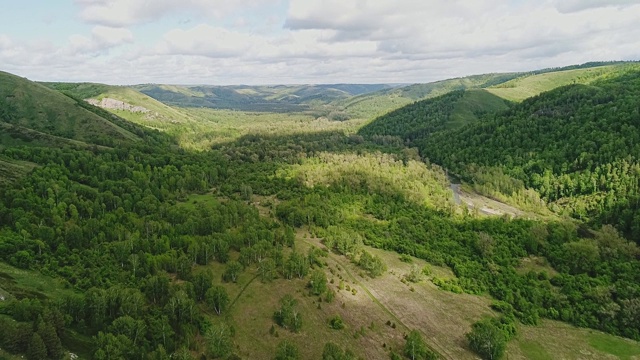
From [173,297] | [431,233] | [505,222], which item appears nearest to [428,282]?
[431,233]

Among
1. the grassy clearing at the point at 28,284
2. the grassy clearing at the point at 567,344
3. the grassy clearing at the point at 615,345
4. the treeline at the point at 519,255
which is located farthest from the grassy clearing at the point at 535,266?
the grassy clearing at the point at 28,284

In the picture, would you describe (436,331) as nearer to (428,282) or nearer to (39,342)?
(428,282)

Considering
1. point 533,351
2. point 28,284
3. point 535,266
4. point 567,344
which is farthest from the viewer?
point 535,266

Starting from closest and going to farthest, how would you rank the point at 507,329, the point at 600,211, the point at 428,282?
the point at 507,329, the point at 428,282, the point at 600,211

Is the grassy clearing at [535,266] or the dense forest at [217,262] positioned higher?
the dense forest at [217,262]

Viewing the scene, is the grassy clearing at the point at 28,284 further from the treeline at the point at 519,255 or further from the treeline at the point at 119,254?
the treeline at the point at 519,255

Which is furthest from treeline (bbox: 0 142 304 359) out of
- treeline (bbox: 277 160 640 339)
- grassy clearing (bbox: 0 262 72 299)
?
treeline (bbox: 277 160 640 339)

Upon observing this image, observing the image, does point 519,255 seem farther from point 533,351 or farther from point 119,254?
point 119,254

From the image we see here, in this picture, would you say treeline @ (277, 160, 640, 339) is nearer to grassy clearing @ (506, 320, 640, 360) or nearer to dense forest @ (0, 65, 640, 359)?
dense forest @ (0, 65, 640, 359)

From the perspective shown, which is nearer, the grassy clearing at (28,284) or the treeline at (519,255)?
the grassy clearing at (28,284)

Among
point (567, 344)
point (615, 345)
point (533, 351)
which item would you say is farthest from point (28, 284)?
point (615, 345)

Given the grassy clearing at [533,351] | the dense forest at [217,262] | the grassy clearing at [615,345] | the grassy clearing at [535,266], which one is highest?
the dense forest at [217,262]
